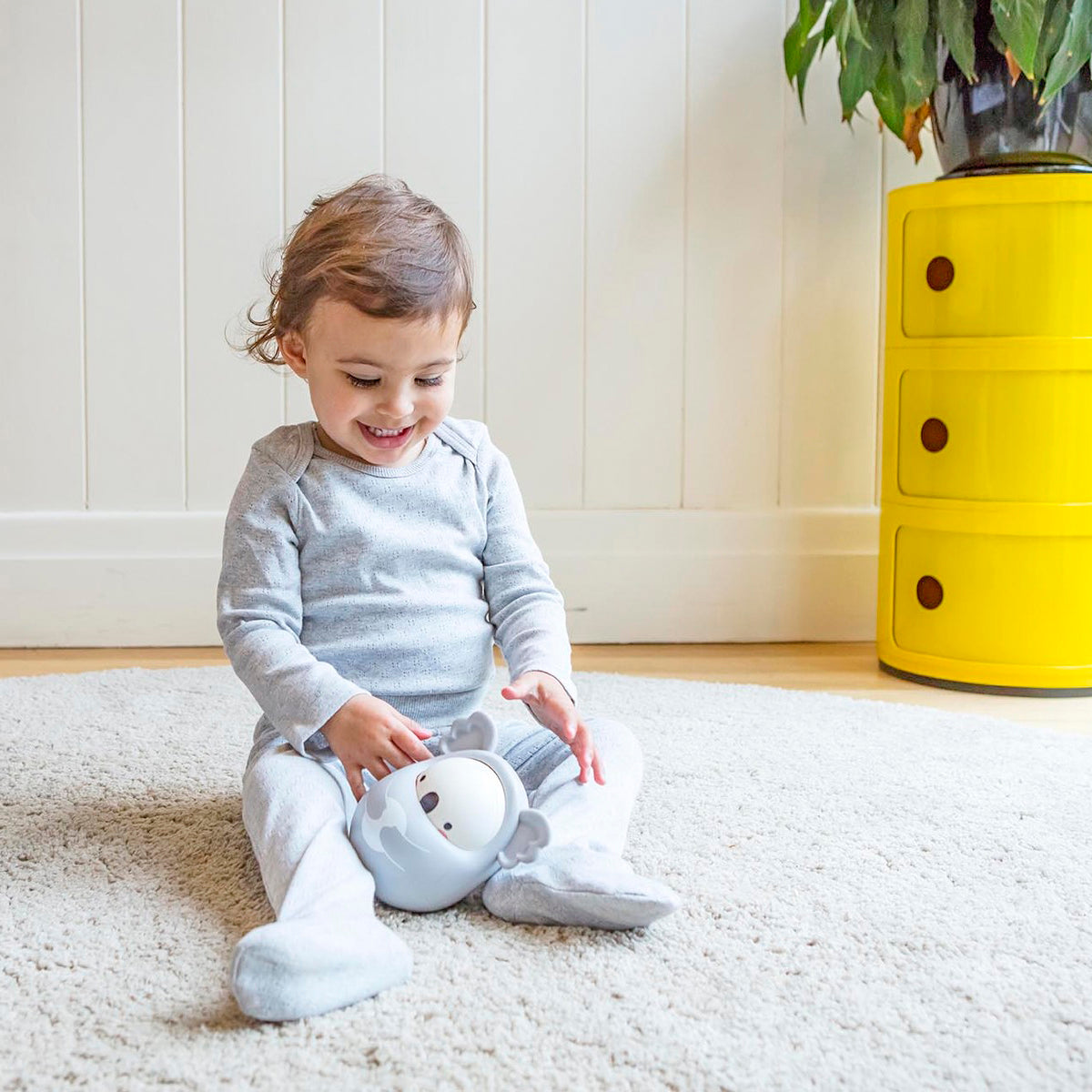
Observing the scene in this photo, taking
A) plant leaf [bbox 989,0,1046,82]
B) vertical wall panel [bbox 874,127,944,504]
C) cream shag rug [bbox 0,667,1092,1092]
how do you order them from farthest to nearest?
vertical wall panel [bbox 874,127,944,504], plant leaf [bbox 989,0,1046,82], cream shag rug [bbox 0,667,1092,1092]

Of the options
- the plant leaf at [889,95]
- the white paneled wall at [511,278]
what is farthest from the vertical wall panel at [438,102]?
the plant leaf at [889,95]

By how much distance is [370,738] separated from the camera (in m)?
0.86

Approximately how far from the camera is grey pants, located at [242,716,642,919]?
2.55ft

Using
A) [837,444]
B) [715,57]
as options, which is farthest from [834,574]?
[715,57]

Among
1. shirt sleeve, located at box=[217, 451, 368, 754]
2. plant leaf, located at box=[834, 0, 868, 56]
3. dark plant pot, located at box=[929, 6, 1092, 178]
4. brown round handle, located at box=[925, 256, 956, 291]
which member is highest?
plant leaf, located at box=[834, 0, 868, 56]

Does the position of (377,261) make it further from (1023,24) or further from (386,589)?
(1023,24)

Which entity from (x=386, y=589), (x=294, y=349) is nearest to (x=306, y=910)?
(x=386, y=589)

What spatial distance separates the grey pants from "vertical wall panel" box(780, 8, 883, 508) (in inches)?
37.7

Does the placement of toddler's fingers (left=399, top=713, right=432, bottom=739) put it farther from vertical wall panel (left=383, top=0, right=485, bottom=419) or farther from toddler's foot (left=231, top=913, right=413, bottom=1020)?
vertical wall panel (left=383, top=0, right=485, bottom=419)

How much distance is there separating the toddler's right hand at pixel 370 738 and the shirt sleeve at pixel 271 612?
1 cm

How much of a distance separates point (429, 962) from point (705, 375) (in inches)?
48.2

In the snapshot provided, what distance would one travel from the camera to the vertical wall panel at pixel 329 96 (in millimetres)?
1746

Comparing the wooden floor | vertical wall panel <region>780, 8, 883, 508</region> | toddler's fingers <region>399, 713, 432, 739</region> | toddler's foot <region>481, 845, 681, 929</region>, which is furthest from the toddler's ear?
vertical wall panel <region>780, 8, 883, 508</region>

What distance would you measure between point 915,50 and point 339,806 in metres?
1.13
